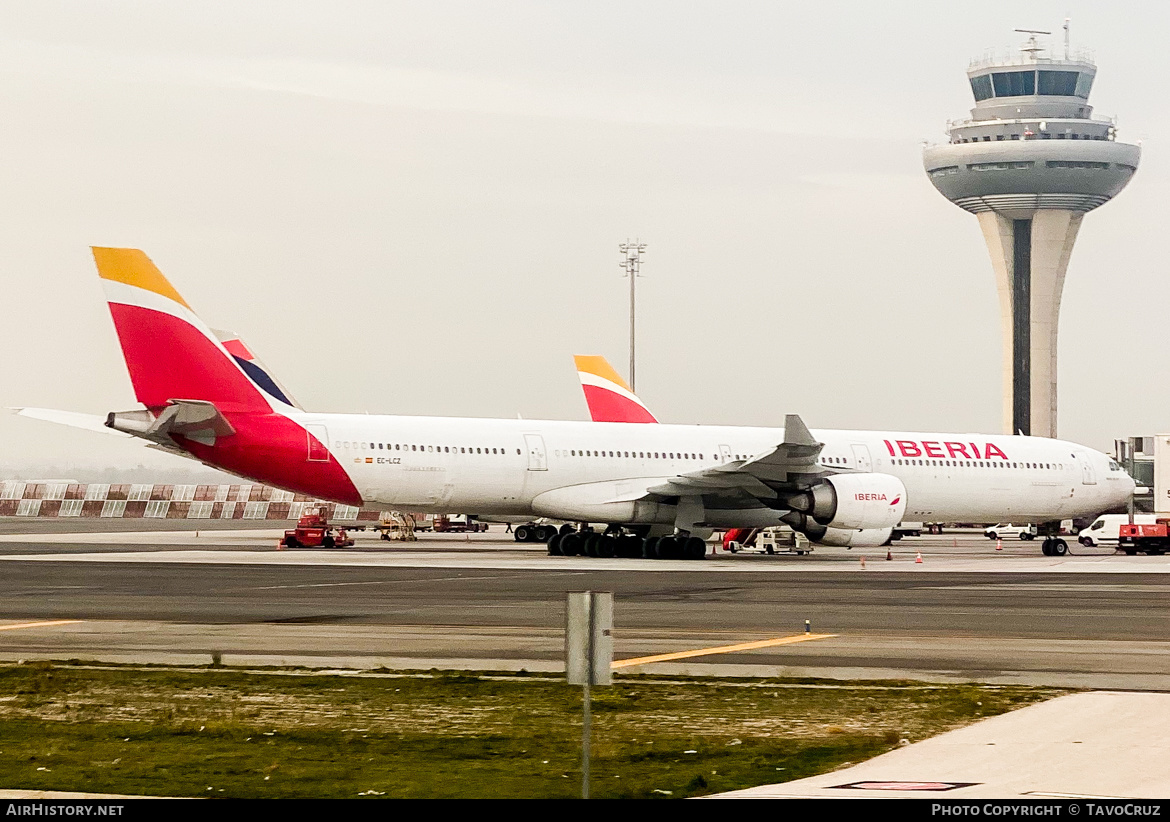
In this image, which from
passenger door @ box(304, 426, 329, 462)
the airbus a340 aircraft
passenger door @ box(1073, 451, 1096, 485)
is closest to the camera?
the airbus a340 aircraft

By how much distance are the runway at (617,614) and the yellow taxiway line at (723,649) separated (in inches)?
9.5

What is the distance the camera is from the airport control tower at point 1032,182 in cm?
14050

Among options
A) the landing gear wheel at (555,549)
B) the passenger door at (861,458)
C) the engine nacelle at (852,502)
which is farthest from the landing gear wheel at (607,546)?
the passenger door at (861,458)

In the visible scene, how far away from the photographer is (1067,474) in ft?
172

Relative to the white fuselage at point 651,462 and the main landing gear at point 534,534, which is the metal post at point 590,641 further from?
the main landing gear at point 534,534

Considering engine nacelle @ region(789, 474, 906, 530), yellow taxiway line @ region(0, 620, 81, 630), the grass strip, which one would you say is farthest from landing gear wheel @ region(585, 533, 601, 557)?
the grass strip

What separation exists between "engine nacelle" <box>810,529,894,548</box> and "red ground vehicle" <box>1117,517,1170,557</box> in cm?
1115

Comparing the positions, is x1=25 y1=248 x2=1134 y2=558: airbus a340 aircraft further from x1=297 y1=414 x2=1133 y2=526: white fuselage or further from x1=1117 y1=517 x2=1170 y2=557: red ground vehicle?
x1=1117 y1=517 x2=1170 y2=557: red ground vehicle

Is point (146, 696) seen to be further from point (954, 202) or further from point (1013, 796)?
point (954, 202)

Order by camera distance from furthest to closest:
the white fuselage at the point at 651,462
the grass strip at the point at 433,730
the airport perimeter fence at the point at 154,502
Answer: the airport perimeter fence at the point at 154,502, the white fuselage at the point at 651,462, the grass strip at the point at 433,730

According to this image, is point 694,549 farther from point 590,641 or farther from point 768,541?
point 590,641

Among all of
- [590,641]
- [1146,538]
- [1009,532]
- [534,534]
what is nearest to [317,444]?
[534,534]

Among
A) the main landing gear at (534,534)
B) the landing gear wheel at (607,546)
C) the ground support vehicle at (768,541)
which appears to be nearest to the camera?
the landing gear wheel at (607,546)

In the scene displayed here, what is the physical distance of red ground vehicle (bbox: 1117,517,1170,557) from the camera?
52750mm
